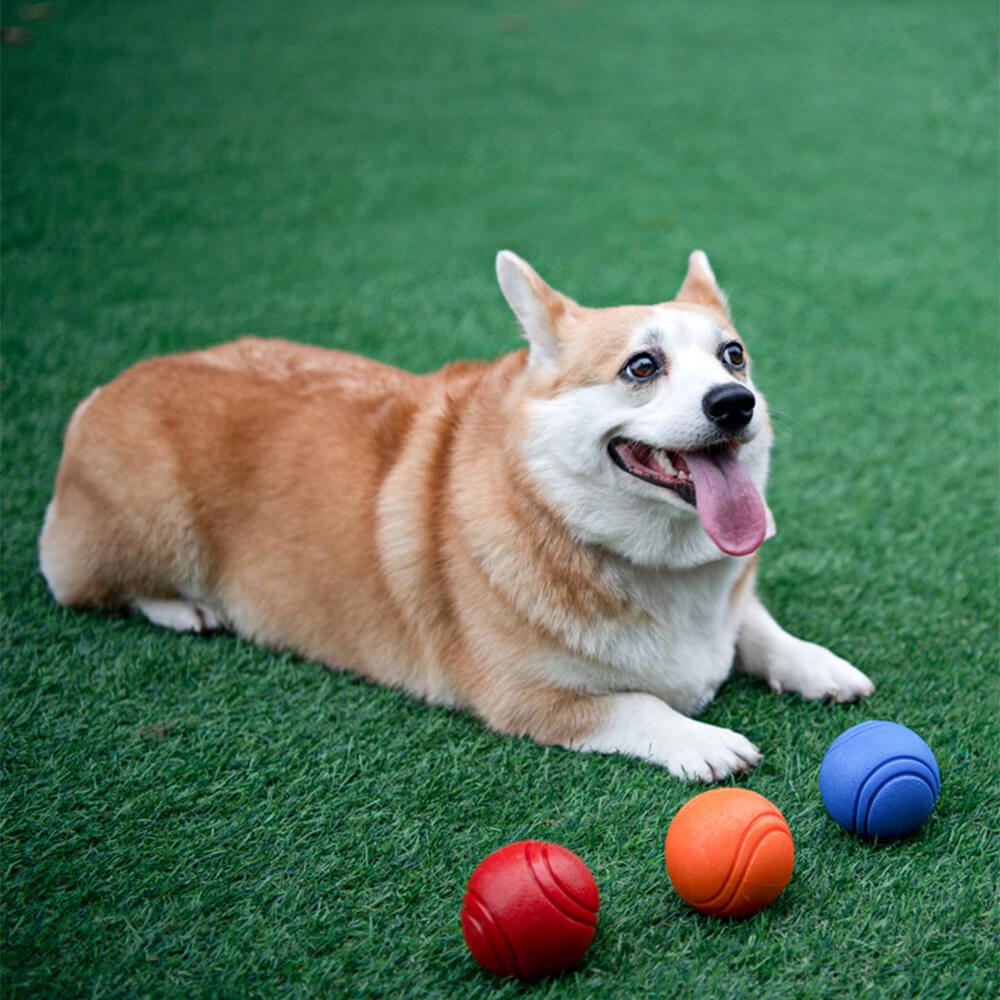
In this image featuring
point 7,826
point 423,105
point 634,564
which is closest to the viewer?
point 7,826

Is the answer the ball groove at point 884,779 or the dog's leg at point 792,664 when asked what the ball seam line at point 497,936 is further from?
the dog's leg at point 792,664

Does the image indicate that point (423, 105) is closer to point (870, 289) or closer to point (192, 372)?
point (870, 289)

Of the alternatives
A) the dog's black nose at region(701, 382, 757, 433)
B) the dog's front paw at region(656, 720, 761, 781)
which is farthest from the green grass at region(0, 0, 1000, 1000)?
the dog's black nose at region(701, 382, 757, 433)

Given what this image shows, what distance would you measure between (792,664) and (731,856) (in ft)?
3.10

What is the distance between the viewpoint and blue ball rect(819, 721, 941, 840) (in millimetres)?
2166

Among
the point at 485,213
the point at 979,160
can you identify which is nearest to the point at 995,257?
the point at 979,160

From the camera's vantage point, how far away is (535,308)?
2.73 meters

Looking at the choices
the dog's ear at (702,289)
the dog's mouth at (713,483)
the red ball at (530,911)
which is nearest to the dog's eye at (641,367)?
the dog's mouth at (713,483)

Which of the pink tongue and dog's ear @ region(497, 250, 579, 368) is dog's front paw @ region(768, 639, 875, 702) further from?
dog's ear @ region(497, 250, 579, 368)

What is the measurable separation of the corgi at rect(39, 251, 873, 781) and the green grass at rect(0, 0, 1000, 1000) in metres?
0.13

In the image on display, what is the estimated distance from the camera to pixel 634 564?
2.63 metres

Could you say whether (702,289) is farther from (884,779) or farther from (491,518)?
(884,779)

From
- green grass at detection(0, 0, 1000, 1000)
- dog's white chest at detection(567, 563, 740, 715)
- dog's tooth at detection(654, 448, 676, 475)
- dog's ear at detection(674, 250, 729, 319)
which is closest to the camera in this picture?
green grass at detection(0, 0, 1000, 1000)

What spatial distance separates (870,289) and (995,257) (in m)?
0.92
